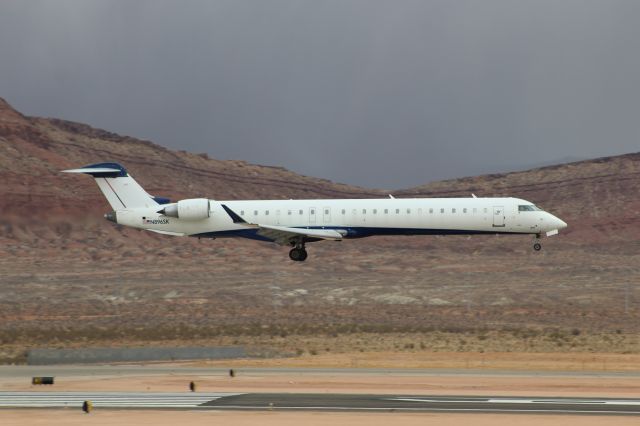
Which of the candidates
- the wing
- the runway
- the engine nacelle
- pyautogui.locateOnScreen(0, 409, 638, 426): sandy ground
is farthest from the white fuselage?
pyautogui.locateOnScreen(0, 409, 638, 426): sandy ground

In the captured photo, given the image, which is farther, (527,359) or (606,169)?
(606,169)

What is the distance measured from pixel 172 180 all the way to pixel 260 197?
11.7 m

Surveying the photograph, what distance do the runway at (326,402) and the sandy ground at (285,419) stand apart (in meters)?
1.13

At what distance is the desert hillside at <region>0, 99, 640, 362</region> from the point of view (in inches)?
2938

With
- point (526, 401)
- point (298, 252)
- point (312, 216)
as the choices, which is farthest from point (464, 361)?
point (526, 401)

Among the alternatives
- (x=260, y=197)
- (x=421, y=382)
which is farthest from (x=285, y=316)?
(x=260, y=197)

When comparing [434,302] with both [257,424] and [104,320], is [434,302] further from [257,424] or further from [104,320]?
[257,424]

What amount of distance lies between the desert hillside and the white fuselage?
1166cm

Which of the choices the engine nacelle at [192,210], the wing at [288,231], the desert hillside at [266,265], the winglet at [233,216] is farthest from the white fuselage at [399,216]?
the desert hillside at [266,265]

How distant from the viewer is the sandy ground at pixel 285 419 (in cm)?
3066

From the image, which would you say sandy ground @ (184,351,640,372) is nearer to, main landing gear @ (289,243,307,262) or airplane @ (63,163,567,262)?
main landing gear @ (289,243,307,262)

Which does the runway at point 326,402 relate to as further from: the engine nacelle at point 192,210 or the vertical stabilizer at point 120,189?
the vertical stabilizer at point 120,189

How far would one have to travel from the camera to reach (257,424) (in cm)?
3030

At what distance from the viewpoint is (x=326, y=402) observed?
3522 cm
